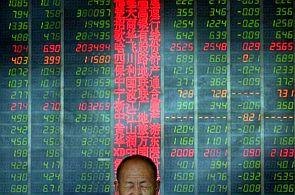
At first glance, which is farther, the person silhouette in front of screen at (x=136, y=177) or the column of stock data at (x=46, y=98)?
the column of stock data at (x=46, y=98)

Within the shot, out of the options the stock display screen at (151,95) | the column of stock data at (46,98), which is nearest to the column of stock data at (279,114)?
the stock display screen at (151,95)

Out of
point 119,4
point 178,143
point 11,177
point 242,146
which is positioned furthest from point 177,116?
point 11,177

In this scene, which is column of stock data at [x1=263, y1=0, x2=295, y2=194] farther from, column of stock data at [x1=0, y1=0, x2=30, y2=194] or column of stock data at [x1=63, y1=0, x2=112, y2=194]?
column of stock data at [x1=0, y1=0, x2=30, y2=194]

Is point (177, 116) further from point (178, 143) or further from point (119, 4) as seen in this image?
point (119, 4)

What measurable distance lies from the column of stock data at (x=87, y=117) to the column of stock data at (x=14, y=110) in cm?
34

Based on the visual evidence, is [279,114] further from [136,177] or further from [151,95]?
[136,177]

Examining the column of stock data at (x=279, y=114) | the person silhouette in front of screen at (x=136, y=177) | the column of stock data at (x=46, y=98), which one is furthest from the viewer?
the column of stock data at (x=46, y=98)

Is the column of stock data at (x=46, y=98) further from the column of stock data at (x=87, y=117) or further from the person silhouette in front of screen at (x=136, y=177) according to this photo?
the person silhouette in front of screen at (x=136, y=177)

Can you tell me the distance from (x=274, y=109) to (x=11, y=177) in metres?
2.20

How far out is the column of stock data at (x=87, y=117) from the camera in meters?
5.80

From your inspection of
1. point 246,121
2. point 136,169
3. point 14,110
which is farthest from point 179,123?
point 136,169

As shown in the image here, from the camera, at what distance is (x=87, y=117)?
19.1ft

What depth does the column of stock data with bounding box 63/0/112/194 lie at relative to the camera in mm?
5805

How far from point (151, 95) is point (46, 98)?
0.86m
